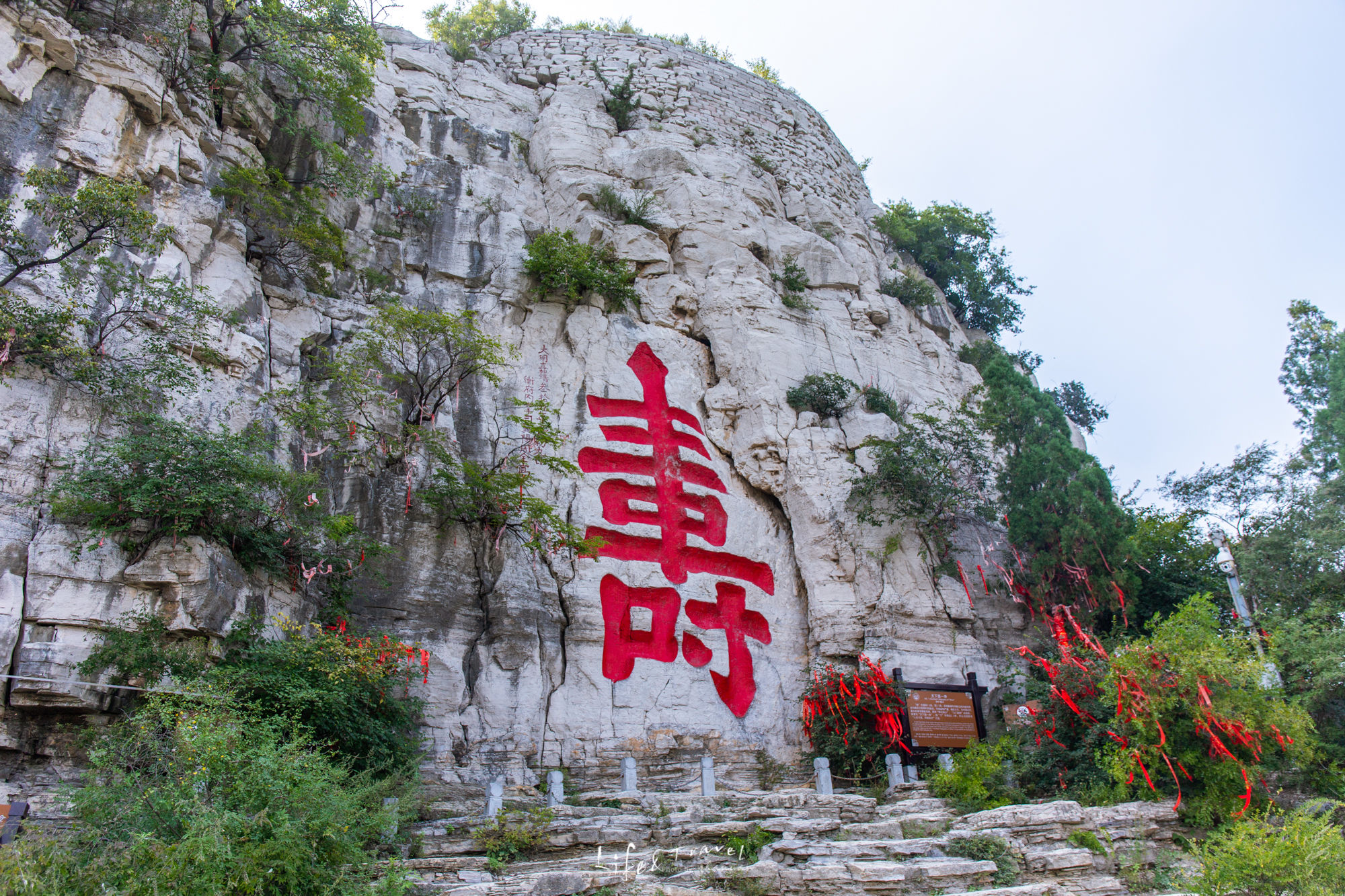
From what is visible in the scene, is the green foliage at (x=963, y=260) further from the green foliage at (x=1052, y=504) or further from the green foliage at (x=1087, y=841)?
the green foliage at (x=1087, y=841)

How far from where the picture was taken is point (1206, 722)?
7281 mm

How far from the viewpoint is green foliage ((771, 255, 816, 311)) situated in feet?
44.0

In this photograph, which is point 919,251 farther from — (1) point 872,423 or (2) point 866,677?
(2) point 866,677

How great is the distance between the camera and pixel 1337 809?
25.2ft

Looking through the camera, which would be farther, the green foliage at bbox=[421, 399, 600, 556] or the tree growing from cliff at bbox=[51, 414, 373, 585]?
the green foliage at bbox=[421, 399, 600, 556]

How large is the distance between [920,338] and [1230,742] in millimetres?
8715

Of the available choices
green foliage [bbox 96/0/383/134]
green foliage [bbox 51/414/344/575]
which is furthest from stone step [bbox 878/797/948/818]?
green foliage [bbox 96/0/383/134]

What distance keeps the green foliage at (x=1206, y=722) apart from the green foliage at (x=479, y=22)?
16204 millimetres

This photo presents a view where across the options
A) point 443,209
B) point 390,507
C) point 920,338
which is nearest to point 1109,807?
point 390,507

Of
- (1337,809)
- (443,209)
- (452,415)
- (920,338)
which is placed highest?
(443,209)

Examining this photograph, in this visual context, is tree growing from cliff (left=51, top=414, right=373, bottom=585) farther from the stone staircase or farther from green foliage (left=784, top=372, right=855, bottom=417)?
green foliage (left=784, top=372, right=855, bottom=417)

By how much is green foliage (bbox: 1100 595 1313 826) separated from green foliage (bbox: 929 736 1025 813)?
109 centimetres

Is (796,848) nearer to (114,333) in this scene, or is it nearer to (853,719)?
(853,719)

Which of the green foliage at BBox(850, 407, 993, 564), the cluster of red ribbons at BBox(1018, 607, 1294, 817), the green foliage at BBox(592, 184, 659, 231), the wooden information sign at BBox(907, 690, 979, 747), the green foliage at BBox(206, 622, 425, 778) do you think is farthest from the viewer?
the green foliage at BBox(592, 184, 659, 231)
